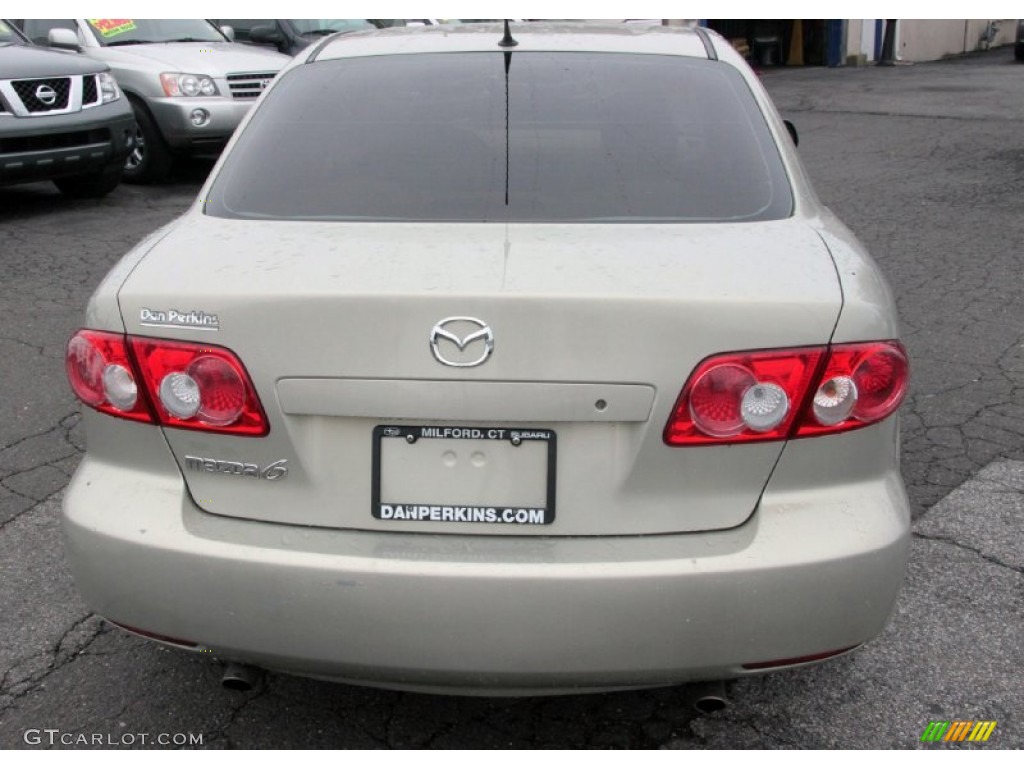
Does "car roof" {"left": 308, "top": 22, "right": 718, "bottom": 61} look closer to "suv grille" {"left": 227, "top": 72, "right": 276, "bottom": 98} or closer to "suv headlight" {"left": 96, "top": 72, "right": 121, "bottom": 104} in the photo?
"suv headlight" {"left": 96, "top": 72, "right": 121, "bottom": 104}

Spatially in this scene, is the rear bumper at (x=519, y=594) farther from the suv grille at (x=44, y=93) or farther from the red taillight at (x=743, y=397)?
the suv grille at (x=44, y=93)

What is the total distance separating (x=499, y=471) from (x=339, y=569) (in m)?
0.36

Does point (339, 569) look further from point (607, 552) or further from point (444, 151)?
point (444, 151)

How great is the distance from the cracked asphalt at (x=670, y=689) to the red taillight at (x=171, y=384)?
2.86ft

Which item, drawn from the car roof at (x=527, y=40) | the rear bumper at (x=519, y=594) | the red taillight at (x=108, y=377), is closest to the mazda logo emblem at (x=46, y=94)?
the car roof at (x=527, y=40)

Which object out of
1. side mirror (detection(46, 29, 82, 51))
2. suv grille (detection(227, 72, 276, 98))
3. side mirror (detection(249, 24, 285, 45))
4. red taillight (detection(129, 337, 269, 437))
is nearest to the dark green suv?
side mirror (detection(46, 29, 82, 51))

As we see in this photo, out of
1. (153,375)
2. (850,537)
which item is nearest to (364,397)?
(153,375)

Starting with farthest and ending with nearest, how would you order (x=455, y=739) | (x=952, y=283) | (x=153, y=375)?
(x=952, y=283) < (x=455, y=739) < (x=153, y=375)

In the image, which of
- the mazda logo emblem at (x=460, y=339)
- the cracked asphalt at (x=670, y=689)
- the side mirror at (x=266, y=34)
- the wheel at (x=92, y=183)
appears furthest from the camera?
the side mirror at (x=266, y=34)

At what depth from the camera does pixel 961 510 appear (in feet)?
13.6

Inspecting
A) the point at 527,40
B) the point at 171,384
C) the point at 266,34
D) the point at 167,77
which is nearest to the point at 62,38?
the point at 167,77

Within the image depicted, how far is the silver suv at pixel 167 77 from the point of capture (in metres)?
10.4

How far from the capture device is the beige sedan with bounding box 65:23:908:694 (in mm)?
2311

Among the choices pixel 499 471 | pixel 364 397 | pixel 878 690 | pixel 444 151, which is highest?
pixel 444 151
